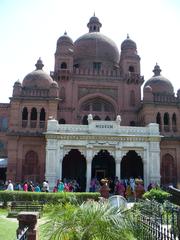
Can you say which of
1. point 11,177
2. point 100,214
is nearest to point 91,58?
point 11,177

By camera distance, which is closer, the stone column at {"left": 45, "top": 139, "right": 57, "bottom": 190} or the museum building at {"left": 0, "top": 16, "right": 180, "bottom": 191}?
the stone column at {"left": 45, "top": 139, "right": 57, "bottom": 190}

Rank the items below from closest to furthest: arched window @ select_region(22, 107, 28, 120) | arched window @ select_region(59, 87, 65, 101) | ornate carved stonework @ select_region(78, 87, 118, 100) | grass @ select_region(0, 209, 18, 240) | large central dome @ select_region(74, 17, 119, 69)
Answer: grass @ select_region(0, 209, 18, 240)
arched window @ select_region(22, 107, 28, 120)
arched window @ select_region(59, 87, 65, 101)
ornate carved stonework @ select_region(78, 87, 118, 100)
large central dome @ select_region(74, 17, 119, 69)

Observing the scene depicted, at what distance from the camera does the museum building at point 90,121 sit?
974 inches

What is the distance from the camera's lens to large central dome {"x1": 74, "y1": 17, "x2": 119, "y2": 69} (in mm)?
35406

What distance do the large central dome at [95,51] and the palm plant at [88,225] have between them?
3006 centimetres

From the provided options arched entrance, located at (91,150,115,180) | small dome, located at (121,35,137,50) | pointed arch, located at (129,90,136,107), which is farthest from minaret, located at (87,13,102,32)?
arched entrance, located at (91,150,115,180)

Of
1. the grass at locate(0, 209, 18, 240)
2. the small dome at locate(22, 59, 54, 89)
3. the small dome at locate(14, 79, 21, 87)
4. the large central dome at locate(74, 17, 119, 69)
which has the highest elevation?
the large central dome at locate(74, 17, 119, 69)

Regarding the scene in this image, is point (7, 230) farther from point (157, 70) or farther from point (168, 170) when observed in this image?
point (157, 70)

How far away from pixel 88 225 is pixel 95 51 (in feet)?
103

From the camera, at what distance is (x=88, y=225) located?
5.43 m

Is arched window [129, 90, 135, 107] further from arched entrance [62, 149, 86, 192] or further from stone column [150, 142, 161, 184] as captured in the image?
→ stone column [150, 142, 161, 184]

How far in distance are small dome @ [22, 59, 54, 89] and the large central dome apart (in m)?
5.07

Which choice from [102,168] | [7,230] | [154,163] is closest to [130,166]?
[102,168]

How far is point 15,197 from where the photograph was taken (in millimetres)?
17406
